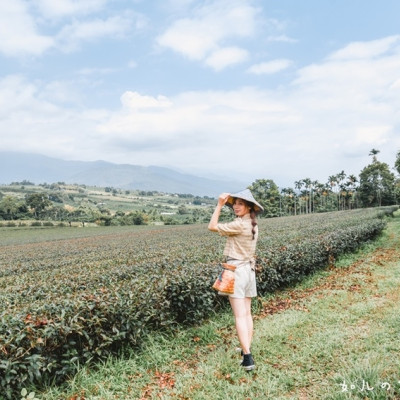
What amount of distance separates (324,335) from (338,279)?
4.47 m

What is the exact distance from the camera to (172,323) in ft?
17.6

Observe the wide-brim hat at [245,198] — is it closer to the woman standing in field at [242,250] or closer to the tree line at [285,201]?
the woman standing in field at [242,250]

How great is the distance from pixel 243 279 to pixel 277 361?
1322 mm

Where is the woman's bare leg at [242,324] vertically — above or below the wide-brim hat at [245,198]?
below

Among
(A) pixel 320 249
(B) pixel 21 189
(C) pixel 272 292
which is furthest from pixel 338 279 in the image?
(B) pixel 21 189

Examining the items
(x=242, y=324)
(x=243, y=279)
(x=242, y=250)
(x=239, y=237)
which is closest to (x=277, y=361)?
(x=242, y=324)

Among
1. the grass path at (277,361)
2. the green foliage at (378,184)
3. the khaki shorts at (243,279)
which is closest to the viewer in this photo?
the grass path at (277,361)

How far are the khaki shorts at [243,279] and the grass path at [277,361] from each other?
975 mm

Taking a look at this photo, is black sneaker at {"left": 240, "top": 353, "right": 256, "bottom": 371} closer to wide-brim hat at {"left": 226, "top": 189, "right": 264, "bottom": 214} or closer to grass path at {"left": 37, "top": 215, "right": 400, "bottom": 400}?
grass path at {"left": 37, "top": 215, "right": 400, "bottom": 400}

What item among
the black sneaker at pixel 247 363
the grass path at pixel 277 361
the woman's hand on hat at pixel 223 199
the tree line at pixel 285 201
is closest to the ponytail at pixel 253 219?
the woman's hand on hat at pixel 223 199

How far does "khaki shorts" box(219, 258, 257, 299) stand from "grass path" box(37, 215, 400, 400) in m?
0.97

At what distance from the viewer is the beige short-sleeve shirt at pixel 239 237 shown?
12.8 feet

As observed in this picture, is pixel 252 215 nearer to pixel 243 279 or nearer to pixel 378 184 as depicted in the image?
pixel 243 279

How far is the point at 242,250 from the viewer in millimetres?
3994
